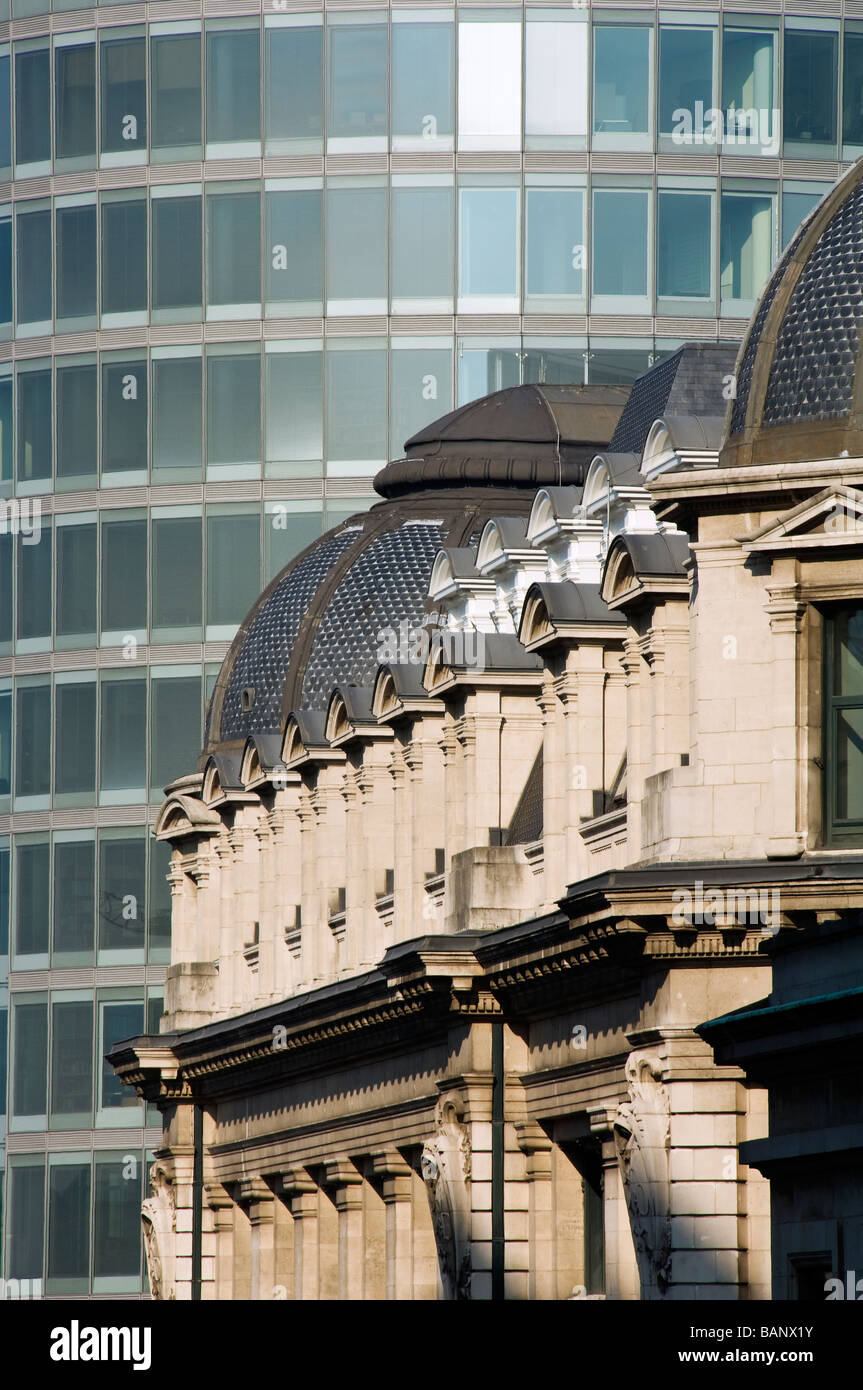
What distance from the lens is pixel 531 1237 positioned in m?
51.2

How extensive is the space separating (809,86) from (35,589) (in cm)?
2377

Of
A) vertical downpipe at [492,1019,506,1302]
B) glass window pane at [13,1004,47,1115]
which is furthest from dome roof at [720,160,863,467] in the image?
glass window pane at [13,1004,47,1115]

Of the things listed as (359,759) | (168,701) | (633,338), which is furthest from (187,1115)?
(633,338)

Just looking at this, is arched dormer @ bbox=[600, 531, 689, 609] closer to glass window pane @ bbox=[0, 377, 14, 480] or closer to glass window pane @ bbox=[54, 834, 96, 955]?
glass window pane @ bbox=[54, 834, 96, 955]

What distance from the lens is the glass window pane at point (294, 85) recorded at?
93312mm

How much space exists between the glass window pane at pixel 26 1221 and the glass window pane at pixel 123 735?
401 inches

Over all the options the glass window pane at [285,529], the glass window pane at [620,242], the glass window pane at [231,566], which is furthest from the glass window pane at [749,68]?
the glass window pane at [231,566]

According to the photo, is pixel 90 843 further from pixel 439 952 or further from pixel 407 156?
pixel 439 952

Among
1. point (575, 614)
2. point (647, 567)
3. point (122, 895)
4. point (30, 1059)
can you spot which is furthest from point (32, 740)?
point (647, 567)

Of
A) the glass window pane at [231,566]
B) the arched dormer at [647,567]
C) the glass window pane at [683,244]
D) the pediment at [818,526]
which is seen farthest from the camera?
the glass window pane at [231,566]

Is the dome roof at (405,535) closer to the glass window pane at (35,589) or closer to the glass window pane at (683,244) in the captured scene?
the glass window pane at (683,244)
